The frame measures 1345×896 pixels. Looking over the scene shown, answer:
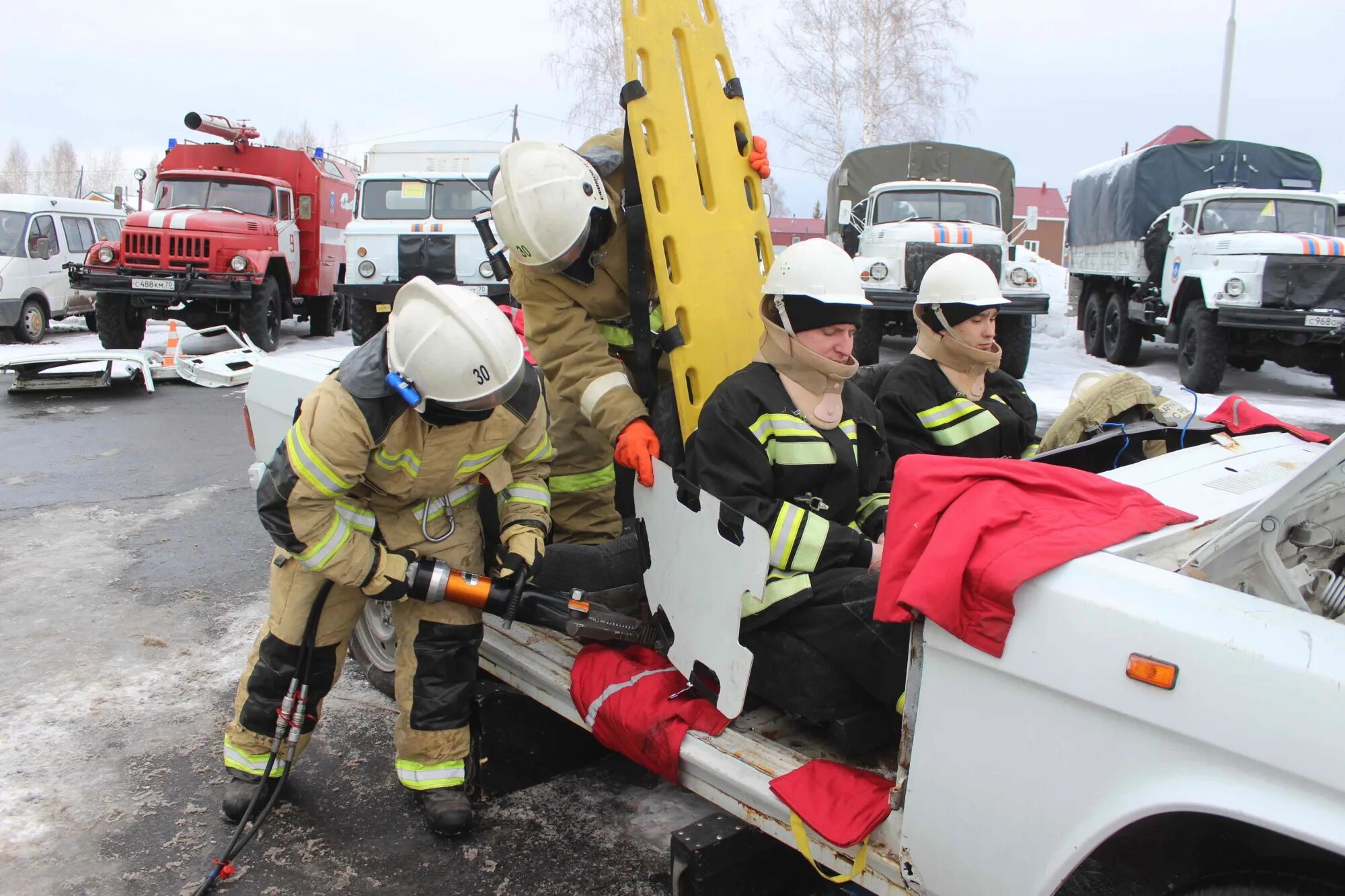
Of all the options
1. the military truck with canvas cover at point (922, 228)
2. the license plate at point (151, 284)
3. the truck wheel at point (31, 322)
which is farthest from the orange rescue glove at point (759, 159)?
the truck wheel at point (31, 322)

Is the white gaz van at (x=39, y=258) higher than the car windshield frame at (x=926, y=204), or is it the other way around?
the car windshield frame at (x=926, y=204)

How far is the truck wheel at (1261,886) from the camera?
1.59m

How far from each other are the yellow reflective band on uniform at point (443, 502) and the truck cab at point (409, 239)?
9383 mm

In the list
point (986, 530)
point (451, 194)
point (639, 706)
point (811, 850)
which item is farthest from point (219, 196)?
point (986, 530)

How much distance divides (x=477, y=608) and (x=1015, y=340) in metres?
9.60

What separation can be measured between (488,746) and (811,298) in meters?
1.70

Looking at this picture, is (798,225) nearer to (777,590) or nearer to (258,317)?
(258,317)

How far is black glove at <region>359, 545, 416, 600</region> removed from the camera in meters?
2.93

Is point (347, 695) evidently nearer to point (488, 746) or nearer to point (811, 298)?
point (488, 746)

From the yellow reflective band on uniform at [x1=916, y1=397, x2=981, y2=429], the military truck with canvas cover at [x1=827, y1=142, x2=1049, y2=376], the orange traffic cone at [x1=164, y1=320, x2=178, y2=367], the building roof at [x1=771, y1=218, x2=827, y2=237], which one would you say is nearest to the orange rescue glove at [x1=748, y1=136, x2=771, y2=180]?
the yellow reflective band on uniform at [x1=916, y1=397, x2=981, y2=429]

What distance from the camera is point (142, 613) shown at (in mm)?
4832

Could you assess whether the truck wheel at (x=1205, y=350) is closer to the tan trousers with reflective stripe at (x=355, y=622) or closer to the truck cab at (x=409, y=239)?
the truck cab at (x=409, y=239)

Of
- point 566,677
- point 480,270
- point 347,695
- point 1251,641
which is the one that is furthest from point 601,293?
point 480,270

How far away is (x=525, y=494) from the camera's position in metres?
3.29
